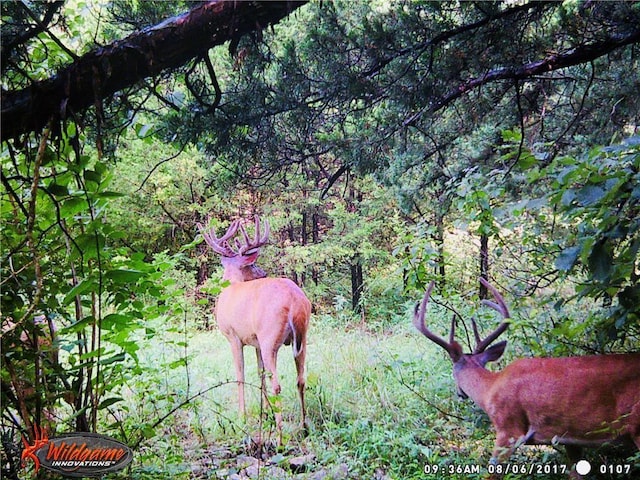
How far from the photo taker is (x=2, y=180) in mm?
1186

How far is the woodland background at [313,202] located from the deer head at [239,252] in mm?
60

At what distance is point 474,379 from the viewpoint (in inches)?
70.0

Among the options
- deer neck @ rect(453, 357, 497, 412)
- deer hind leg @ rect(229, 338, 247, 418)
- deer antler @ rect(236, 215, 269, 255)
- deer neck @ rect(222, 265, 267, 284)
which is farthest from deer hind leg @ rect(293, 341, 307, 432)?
deer neck @ rect(453, 357, 497, 412)

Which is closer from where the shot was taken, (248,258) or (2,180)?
(2,180)

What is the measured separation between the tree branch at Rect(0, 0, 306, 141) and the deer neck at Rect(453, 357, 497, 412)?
49.6 inches

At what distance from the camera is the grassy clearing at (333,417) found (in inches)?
73.1

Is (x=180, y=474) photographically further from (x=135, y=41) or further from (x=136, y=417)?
(x=135, y=41)

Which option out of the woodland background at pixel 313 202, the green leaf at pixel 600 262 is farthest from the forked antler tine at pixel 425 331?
the green leaf at pixel 600 262

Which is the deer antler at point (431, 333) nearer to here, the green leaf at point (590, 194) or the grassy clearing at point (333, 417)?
the grassy clearing at point (333, 417)

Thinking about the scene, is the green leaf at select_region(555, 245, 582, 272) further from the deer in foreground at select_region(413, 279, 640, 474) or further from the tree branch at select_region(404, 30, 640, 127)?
the tree branch at select_region(404, 30, 640, 127)

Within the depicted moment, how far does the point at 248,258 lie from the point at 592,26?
1.66 meters

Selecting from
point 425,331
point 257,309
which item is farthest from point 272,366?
point 425,331

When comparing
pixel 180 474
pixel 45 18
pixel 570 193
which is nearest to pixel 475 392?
pixel 570 193

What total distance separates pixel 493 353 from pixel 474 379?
0.11 meters
